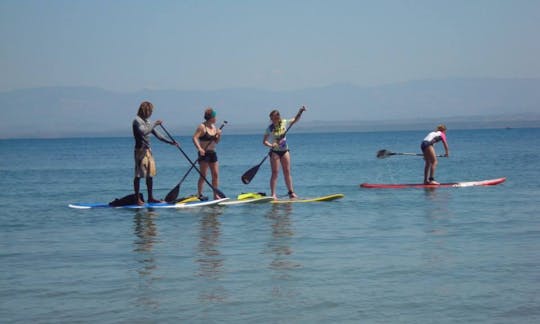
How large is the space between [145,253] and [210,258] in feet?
3.57

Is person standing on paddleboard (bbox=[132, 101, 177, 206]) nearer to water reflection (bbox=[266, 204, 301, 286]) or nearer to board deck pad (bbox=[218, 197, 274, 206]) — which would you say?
board deck pad (bbox=[218, 197, 274, 206])

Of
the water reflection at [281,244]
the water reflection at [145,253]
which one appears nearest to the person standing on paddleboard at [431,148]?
the water reflection at [281,244]

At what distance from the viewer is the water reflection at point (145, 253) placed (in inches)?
343

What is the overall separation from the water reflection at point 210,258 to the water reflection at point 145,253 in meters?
0.52

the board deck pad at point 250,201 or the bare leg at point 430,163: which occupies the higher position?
the bare leg at point 430,163

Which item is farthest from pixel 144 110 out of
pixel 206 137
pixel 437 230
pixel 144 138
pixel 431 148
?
pixel 431 148

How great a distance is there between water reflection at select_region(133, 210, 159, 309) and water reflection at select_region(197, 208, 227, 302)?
0.52 meters

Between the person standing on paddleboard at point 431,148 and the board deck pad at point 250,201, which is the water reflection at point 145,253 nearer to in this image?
the board deck pad at point 250,201

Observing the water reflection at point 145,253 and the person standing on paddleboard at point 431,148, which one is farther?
the person standing on paddleboard at point 431,148

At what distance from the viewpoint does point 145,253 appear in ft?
37.8

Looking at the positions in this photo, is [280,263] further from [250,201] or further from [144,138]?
[250,201]

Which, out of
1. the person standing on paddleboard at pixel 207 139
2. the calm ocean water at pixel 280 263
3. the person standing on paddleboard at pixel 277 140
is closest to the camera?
the calm ocean water at pixel 280 263

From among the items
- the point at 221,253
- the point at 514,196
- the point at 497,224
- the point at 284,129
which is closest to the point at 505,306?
the point at 221,253

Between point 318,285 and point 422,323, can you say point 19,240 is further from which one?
point 422,323
